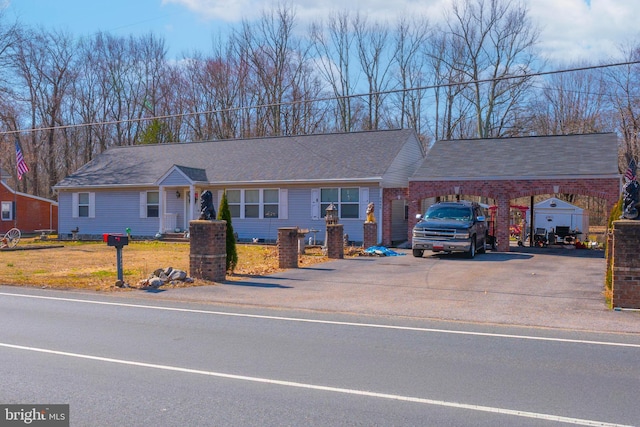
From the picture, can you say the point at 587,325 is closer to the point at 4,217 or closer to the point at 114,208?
the point at 114,208

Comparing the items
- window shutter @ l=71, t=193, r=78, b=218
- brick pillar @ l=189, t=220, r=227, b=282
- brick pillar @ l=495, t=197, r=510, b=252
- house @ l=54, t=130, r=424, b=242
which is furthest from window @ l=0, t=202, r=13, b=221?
brick pillar @ l=495, t=197, r=510, b=252

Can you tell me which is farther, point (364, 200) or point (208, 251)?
point (364, 200)

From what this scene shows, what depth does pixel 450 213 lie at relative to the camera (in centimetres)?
2333

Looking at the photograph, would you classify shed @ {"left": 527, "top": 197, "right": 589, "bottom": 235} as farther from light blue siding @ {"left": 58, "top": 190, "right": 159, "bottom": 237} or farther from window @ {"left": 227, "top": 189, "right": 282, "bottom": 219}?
light blue siding @ {"left": 58, "top": 190, "right": 159, "bottom": 237}

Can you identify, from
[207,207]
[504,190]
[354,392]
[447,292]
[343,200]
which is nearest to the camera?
[354,392]

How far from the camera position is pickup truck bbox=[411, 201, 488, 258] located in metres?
22.0

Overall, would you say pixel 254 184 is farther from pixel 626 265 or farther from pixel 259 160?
pixel 626 265

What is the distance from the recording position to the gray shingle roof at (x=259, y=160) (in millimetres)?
30109

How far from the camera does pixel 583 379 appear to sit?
682 cm

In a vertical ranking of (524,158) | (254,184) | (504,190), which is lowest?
(504,190)

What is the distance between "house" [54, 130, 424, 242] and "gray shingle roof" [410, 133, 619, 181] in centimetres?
229

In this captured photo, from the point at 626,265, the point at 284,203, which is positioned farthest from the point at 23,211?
the point at 626,265

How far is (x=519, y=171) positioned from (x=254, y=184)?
12888mm

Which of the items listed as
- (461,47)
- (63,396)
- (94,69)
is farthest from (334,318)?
(94,69)
